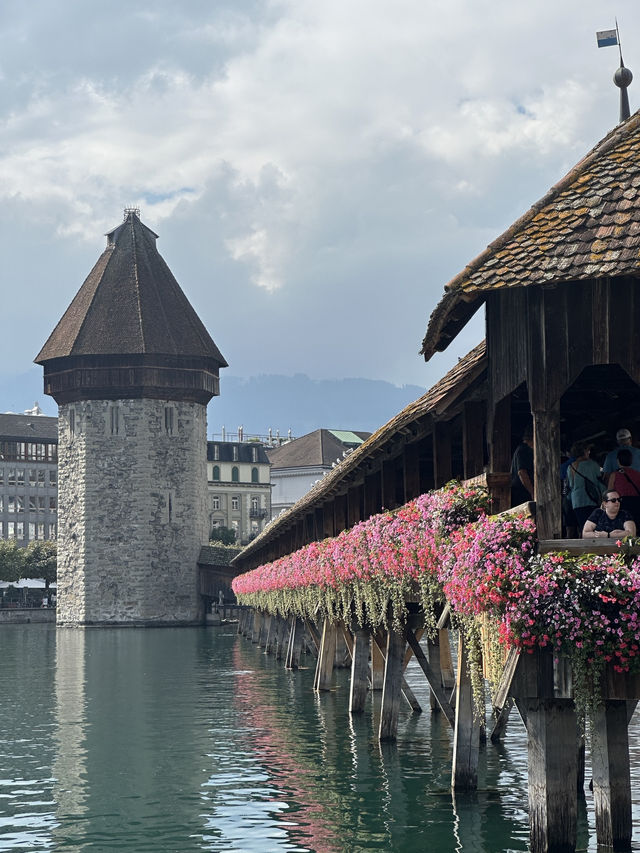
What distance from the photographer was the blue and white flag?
12.9 meters

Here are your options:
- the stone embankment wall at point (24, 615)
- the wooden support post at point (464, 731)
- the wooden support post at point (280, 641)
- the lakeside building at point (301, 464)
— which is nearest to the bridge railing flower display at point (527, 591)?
the wooden support post at point (464, 731)

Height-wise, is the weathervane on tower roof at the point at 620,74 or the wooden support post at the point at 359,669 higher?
the weathervane on tower roof at the point at 620,74

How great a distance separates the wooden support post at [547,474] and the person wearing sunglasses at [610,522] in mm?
230

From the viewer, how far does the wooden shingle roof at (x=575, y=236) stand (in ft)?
32.4

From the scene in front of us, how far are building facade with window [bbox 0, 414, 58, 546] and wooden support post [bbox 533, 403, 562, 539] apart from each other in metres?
96.6

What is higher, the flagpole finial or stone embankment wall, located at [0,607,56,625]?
the flagpole finial

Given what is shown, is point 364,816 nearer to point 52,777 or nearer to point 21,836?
point 21,836

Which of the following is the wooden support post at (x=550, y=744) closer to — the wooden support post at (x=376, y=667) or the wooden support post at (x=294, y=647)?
the wooden support post at (x=376, y=667)

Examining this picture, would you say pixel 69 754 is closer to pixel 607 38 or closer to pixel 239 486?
pixel 607 38

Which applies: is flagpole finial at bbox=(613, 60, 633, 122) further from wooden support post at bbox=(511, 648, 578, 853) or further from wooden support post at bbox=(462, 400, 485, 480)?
wooden support post at bbox=(511, 648, 578, 853)

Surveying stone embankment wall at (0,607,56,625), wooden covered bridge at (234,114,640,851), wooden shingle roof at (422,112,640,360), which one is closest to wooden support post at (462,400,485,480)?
wooden covered bridge at (234,114,640,851)

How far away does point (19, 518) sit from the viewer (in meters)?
105

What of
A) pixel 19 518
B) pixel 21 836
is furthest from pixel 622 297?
pixel 19 518

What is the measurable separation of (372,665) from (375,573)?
34.0 feet
